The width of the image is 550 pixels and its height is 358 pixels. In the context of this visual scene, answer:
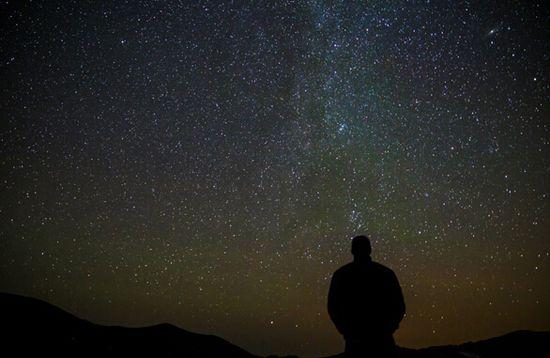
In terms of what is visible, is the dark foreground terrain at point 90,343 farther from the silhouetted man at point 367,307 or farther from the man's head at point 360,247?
the man's head at point 360,247

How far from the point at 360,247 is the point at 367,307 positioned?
1.70ft

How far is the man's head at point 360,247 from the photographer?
3365 mm

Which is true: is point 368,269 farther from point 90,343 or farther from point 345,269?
point 90,343

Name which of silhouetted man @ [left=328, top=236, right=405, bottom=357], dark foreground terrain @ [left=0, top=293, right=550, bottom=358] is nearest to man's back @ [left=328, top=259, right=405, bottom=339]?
silhouetted man @ [left=328, top=236, right=405, bottom=357]

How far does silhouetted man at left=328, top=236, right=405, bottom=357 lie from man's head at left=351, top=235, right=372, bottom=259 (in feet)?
0.25

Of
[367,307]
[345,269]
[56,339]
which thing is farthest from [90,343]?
[367,307]

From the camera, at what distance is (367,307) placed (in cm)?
314

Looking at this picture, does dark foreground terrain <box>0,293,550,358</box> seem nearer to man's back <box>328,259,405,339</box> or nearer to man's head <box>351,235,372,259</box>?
man's back <box>328,259,405,339</box>

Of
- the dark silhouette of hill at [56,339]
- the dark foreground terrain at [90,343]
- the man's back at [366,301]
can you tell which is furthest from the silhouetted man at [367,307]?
the dark silhouette of hill at [56,339]

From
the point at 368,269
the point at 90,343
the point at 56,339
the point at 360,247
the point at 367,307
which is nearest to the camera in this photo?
the point at 367,307

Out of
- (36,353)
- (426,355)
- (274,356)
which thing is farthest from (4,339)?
(426,355)

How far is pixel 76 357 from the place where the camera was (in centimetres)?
648

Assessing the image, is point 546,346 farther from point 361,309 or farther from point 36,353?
point 36,353

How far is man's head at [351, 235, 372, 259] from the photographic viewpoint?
337 cm
